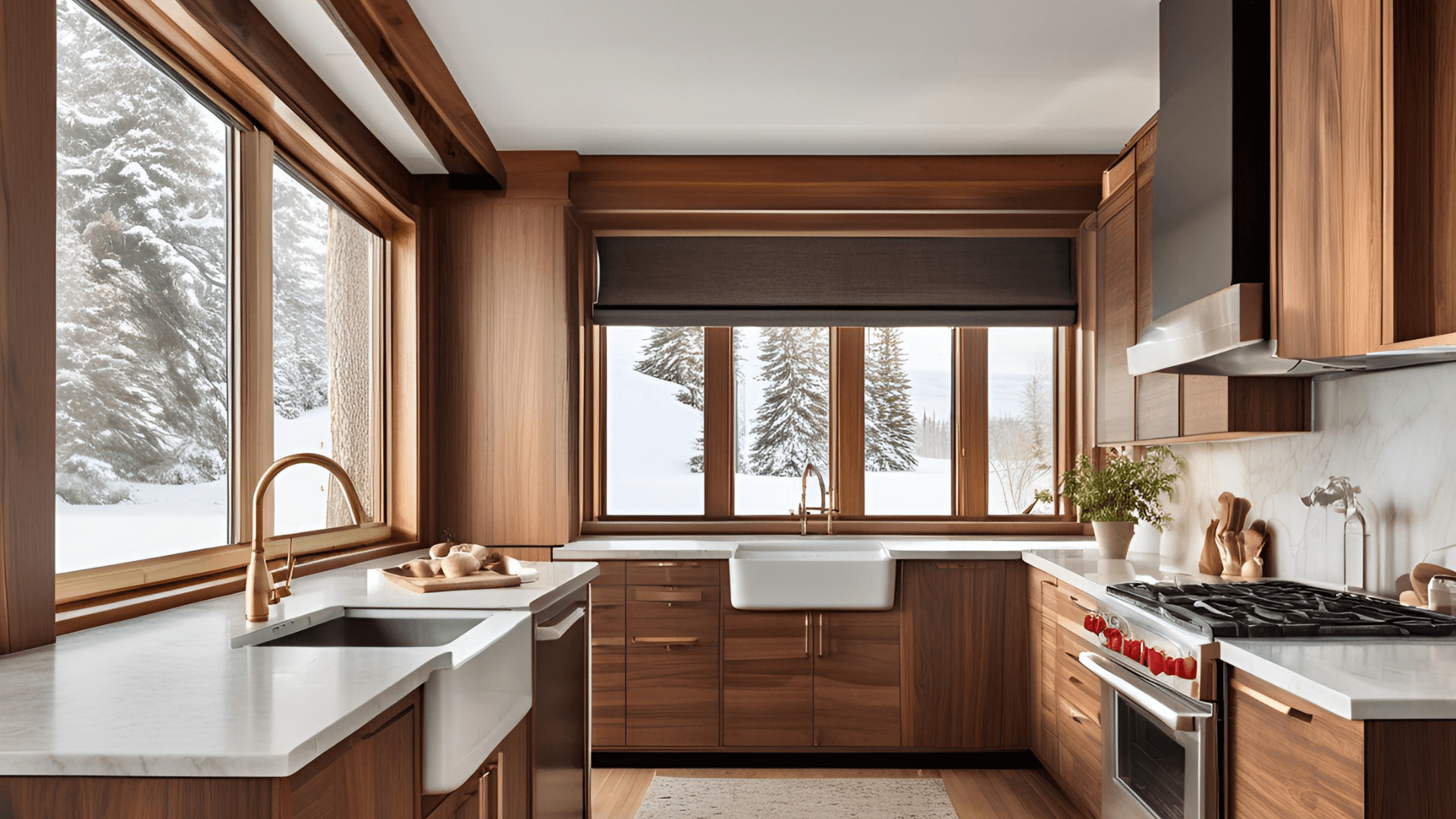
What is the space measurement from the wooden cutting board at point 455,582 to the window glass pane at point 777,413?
196 centimetres

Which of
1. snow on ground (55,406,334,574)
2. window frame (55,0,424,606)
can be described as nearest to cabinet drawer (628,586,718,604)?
window frame (55,0,424,606)

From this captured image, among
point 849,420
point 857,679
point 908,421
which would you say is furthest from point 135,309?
point 908,421

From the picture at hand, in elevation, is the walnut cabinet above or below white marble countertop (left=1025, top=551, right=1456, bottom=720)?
below

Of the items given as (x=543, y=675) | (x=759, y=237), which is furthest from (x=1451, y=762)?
(x=759, y=237)

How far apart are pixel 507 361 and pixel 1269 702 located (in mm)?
3080

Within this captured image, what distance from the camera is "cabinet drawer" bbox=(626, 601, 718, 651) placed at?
3.71 metres

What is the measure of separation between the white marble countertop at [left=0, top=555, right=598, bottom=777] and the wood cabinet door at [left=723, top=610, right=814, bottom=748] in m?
2.06

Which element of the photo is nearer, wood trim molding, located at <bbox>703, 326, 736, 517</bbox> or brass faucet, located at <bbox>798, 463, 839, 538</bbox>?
brass faucet, located at <bbox>798, 463, 839, 538</bbox>

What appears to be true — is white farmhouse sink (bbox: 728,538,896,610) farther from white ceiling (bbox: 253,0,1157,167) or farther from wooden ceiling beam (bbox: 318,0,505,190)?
wooden ceiling beam (bbox: 318,0,505,190)

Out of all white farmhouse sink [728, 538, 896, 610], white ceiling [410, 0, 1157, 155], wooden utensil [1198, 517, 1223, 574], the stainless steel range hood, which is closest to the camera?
the stainless steel range hood

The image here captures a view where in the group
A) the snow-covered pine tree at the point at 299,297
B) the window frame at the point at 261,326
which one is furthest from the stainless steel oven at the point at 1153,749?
the snow-covered pine tree at the point at 299,297

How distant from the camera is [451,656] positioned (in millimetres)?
1606

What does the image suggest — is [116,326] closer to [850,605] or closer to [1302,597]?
[850,605]

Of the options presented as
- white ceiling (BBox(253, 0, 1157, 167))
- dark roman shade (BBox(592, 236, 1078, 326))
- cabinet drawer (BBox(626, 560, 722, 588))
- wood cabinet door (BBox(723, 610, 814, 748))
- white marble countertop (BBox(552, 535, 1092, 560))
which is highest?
→ white ceiling (BBox(253, 0, 1157, 167))
